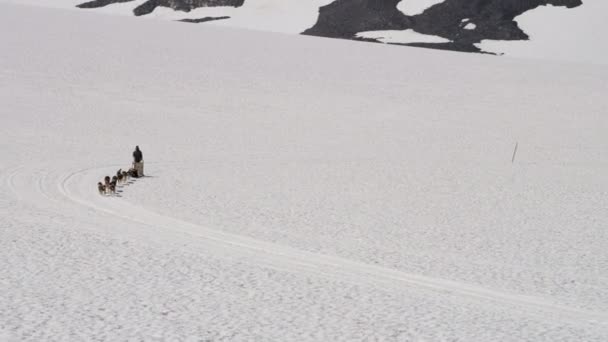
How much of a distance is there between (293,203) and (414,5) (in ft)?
213

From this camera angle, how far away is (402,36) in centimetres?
7450

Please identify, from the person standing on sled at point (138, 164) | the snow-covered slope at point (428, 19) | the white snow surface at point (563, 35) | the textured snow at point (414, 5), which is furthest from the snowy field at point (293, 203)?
the textured snow at point (414, 5)

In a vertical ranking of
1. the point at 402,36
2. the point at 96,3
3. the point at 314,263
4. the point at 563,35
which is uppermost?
the point at 96,3

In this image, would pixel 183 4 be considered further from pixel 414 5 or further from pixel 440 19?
pixel 440 19

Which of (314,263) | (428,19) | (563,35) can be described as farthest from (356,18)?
(314,263)

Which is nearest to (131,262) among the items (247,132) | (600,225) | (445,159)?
(600,225)

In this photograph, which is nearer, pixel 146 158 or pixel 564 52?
pixel 146 158

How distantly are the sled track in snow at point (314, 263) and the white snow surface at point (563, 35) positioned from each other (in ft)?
189

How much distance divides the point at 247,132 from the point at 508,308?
2570 centimetres

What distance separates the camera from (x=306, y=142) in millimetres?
35094

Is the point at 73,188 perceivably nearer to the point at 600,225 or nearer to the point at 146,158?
the point at 146,158

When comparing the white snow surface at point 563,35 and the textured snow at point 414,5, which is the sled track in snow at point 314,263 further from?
the textured snow at point 414,5

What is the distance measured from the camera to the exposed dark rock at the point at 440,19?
74.6m

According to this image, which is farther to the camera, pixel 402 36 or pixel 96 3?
pixel 96 3
